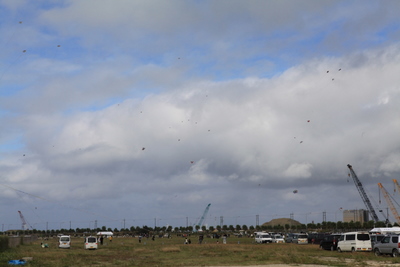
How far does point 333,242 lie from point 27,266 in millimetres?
33157

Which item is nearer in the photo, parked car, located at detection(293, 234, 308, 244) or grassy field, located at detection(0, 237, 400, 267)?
grassy field, located at detection(0, 237, 400, 267)

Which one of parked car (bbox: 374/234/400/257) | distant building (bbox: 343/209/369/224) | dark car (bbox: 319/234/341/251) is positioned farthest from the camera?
distant building (bbox: 343/209/369/224)

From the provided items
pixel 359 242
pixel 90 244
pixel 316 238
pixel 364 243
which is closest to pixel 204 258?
pixel 359 242

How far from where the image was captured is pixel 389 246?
135ft

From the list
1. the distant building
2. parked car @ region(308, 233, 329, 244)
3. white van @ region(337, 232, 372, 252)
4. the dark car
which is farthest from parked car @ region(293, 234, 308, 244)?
the distant building

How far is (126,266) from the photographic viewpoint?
3628 cm

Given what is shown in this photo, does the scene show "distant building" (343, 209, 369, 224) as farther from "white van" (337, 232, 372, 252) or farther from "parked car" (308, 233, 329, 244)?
"white van" (337, 232, 372, 252)

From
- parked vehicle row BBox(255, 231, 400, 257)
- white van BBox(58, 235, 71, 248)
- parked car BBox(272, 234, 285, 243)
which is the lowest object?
parked car BBox(272, 234, 285, 243)

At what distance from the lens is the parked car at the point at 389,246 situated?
39959 millimetres

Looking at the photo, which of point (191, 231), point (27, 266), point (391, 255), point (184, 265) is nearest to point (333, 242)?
point (391, 255)

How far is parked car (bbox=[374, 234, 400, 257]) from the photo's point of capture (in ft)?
131

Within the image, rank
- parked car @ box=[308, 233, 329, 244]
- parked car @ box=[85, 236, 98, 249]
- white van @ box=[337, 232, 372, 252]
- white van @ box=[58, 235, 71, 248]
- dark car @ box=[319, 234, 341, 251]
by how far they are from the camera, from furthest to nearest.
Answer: parked car @ box=[308, 233, 329, 244] < white van @ box=[58, 235, 71, 248] < parked car @ box=[85, 236, 98, 249] < dark car @ box=[319, 234, 341, 251] < white van @ box=[337, 232, 372, 252]

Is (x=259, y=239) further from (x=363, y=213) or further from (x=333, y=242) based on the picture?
(x=363, y=213)

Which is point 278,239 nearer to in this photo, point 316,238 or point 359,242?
point 316,238
